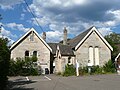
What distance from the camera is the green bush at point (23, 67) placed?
126ft

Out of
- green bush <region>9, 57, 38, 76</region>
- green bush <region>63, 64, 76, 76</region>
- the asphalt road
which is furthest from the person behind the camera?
green bush <region>9, 57, 38, 76</region>

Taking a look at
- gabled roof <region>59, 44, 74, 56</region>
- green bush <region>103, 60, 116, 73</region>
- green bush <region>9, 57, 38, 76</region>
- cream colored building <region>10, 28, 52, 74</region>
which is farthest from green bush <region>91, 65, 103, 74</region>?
green bush <region>9, 57, 38, 76</region>

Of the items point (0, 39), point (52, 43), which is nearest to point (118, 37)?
point (52, 43)

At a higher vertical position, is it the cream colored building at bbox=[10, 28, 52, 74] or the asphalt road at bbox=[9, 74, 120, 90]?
the cream colored building at bbox=[10, 28, 52, 74]

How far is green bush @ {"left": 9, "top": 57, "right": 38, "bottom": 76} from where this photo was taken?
126ft

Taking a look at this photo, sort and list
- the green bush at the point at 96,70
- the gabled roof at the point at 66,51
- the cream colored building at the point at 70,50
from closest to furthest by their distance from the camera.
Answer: the green bush at the point at 96,70 < the cream colored building at the point at 70,50 < the gabled roof at the point at 66,51

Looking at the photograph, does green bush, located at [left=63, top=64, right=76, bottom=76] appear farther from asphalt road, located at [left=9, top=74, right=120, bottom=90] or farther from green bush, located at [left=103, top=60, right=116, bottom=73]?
asphalt road, located at [left=9, top=74, right=120, bottom=90]

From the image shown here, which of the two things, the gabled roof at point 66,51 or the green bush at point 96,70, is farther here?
the gabled roof at point 66,51

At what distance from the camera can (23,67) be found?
129 ft

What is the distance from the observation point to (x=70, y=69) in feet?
125

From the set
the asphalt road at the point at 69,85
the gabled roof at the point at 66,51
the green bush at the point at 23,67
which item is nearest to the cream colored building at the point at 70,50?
the gabled roof at the point at 66,51

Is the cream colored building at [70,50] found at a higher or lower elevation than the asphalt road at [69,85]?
higher

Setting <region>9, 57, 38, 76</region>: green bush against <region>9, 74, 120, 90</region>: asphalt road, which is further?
<region>9, 57, 38, 76</region>: green bush

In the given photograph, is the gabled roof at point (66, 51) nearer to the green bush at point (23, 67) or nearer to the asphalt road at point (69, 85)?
the green bush at point (23, 67)
